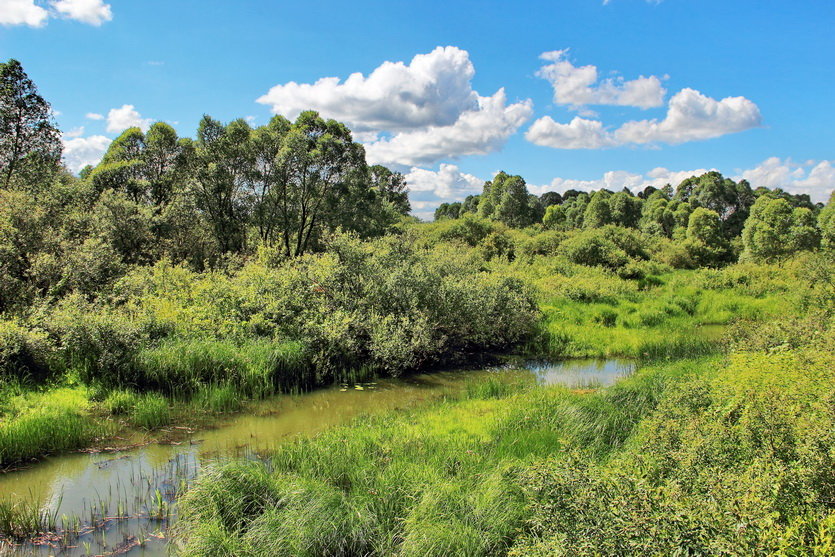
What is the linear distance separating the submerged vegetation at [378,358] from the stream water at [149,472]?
50 cm

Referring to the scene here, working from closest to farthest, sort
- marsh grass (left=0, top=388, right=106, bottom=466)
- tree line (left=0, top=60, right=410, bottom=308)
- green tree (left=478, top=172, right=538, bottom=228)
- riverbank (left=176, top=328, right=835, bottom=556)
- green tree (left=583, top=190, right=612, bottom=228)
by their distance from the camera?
riverbank (left=176, top=328, right=835, bottom=556), marsh grass (left=0, top=388, right=106, bottom=466), tree line (left=0, top=60, right=410, bottom=308), green tree (left=583, top=190, right=612, bottom=228), green tree (left=478, top=172, right=538, bottom=228)

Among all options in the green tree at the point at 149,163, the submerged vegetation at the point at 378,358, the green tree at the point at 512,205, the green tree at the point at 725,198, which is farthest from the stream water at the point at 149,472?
the green tree at the point at 725,198

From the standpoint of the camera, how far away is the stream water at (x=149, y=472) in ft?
23.0

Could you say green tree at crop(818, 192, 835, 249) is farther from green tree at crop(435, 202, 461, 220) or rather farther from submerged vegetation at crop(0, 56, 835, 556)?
green tree at crop(435, 202, 461, 220)

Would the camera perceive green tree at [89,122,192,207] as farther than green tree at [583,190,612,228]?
No

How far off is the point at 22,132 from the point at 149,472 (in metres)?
24.4

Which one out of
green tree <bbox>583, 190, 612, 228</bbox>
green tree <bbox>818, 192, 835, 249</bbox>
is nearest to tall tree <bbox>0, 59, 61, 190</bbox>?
green tree <bbox>818, 192, 835, 249</bbox>

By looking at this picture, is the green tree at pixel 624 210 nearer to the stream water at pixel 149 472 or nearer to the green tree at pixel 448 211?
the green tree at pixel 448 211

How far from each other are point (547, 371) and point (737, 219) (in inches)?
2622

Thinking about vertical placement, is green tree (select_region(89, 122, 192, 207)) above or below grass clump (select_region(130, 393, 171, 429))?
above

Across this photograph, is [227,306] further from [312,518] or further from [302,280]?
[312,518]

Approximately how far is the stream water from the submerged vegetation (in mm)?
503

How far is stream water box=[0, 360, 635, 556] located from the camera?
23.0 feet

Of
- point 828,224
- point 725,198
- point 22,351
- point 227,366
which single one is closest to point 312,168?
point 227,366
